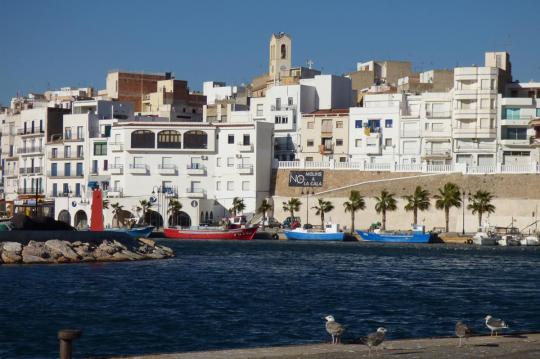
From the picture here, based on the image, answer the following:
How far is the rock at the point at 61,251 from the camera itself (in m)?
58.3

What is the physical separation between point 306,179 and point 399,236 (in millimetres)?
13097

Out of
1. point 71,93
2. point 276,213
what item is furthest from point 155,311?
point 71,93

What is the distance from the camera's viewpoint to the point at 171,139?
97562 mm

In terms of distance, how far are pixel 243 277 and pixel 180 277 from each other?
3.04 metres

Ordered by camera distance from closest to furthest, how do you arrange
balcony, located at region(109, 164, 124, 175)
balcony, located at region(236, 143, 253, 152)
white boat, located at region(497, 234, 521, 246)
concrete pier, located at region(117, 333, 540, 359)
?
concrete pier, located at region(117, 333, 540, 359)
white boat, located at region(497, 234, 521, 246)
balcony, located at region(236, 143, 253, 152)
balcony, located at region(109, 164, 124, 175)

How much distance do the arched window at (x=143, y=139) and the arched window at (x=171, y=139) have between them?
772 millimetres

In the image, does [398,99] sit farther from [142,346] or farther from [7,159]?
[142,346]

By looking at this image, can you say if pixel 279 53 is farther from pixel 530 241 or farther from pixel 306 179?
pixel 530 241

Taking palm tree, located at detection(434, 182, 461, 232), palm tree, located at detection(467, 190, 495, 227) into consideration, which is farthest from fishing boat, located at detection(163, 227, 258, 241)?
palm tree, located at detection(467, 190, 495, 227)

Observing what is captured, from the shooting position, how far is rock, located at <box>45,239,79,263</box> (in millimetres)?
58281

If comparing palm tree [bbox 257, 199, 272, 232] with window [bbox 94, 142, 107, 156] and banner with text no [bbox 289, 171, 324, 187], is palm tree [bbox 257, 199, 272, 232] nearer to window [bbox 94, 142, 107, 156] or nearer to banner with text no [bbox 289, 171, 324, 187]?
banner with text no [bbox 289, 171, 324, 187]

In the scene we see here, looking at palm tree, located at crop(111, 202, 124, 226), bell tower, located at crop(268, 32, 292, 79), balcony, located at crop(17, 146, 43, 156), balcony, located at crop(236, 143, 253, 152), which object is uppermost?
bell tower, located at crop(268, 32, 292, 79)

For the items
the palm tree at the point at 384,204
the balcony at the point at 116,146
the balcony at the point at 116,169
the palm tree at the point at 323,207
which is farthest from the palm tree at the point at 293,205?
the balcony at the point at 116,146

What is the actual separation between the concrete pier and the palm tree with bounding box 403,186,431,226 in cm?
6133
